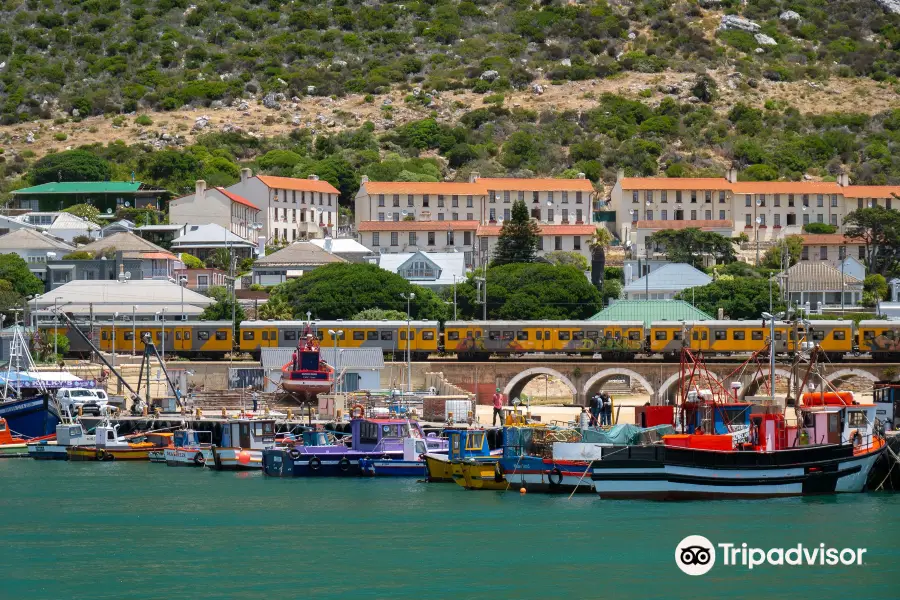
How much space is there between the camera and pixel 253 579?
34250mm

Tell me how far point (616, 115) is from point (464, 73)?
817 inches

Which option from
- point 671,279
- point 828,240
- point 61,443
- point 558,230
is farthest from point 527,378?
point 828,240

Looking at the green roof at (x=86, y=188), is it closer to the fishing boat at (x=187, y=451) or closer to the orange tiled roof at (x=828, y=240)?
the orange tiled roof at (x=828, y=240)

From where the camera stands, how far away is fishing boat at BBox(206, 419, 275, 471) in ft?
180

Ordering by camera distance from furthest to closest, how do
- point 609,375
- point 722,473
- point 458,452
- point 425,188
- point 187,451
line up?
point 425,188 → point 609,375 → point 187,451 → point 458,452 → point 722,473

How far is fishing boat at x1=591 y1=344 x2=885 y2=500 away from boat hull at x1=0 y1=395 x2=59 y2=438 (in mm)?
27931

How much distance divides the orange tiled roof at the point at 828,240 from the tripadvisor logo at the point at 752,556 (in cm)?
7820

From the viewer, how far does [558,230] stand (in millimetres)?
112375

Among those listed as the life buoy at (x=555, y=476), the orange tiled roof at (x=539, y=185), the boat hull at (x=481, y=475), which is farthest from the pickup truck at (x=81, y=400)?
the orange tiled roof at (x=539, y=185)

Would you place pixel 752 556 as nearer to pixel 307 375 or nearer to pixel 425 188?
pixel 307 375

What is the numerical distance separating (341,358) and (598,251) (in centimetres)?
3421

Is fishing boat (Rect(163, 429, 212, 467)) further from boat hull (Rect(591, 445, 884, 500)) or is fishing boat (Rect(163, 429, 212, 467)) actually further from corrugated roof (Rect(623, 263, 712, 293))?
corrugated roof (Rect(623, 263, 712, 293))

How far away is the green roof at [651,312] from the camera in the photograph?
80.9m

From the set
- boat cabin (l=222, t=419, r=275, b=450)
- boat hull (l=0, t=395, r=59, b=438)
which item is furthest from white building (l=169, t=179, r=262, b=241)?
boat cabin (l=222, t=419, r=275, b=450)
